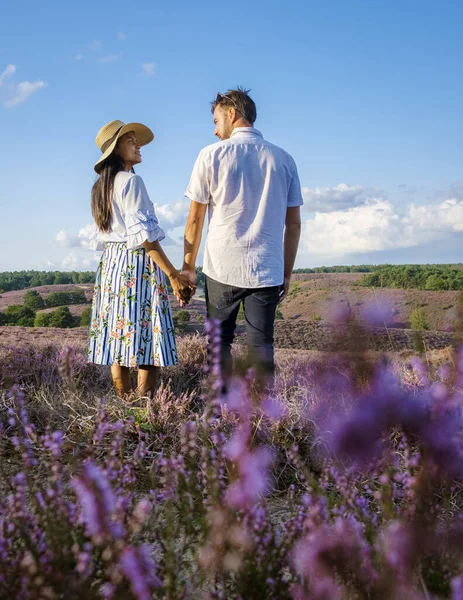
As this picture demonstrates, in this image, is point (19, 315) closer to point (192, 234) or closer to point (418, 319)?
point (192, 234)

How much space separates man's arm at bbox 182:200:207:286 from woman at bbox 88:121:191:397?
11 centimetres

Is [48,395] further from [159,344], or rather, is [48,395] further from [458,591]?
[458,591]

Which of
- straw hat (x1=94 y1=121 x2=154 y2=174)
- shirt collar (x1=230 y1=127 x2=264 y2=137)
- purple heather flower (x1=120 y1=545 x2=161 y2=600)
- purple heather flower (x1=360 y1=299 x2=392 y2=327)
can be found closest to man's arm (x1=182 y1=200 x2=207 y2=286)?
shirt collar (x1=230 y1=127 x2=264 y2=137)

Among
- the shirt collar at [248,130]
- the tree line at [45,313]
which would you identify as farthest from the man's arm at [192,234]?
the tree line at [45,313]

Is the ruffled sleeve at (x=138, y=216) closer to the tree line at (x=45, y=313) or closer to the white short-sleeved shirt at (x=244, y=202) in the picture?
the white short-sleeved shirt at (x=244, y=202)

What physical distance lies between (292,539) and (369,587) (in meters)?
0.34

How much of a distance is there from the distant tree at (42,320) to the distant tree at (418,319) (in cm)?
1352

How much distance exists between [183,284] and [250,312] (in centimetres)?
57

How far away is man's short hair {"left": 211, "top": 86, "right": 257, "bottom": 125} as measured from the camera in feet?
12.6

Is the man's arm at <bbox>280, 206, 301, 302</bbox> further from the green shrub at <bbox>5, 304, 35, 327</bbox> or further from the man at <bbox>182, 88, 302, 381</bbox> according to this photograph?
the green shrub at <bbox>5, 304, 35, 327</bbox>

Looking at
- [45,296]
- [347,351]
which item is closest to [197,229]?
[347,351]

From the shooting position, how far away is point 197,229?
3.85 m

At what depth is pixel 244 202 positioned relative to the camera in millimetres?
3707

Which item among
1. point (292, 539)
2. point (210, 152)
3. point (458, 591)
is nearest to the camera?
point (458, 591)
